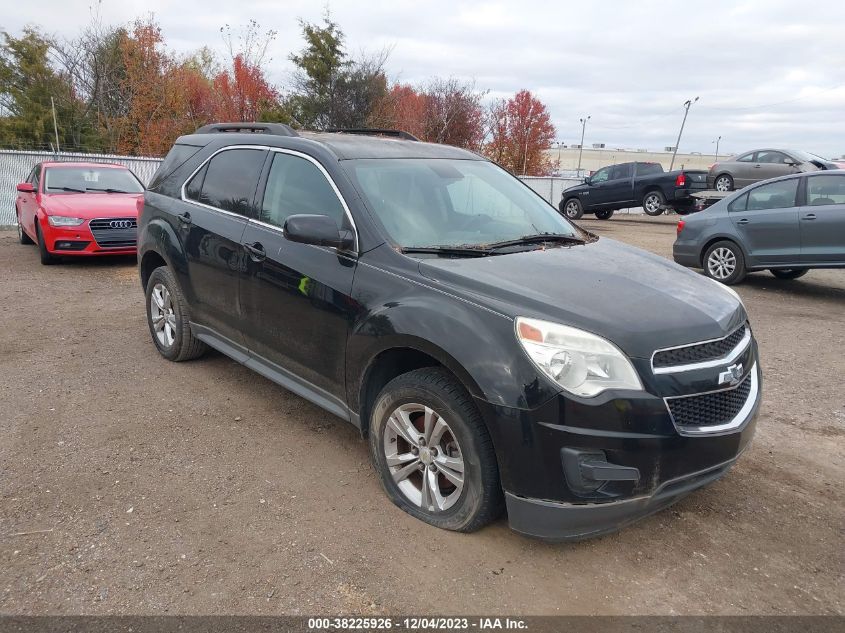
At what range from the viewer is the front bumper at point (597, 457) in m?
2.56

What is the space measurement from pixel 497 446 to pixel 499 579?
587mm

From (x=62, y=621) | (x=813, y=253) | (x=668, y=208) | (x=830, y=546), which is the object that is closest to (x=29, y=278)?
(x=62, y=621)

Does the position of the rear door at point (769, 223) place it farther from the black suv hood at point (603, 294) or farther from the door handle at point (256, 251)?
the door handle at point (256, 251)

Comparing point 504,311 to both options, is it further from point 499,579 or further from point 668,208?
point 668,208

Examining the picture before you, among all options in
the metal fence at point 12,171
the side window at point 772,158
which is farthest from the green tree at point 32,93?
the side window at point 772,158

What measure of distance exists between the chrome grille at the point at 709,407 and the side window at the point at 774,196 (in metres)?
7.16

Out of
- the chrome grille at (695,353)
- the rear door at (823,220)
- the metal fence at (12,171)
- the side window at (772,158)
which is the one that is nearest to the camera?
the chrome grille at (695,353)

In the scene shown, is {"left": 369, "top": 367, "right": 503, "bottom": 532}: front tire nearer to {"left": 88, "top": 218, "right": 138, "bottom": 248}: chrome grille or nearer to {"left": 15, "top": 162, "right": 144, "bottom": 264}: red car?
{"left": 15, "top": 162, "right": 144, "bottom": 264}: red car

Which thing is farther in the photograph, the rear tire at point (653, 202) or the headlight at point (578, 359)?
the rear tire at point (653, 202)

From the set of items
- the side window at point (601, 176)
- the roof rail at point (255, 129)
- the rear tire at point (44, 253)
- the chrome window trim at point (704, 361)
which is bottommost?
the rear tire at point (44, 253)

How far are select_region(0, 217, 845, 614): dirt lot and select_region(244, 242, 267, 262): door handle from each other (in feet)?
3.68

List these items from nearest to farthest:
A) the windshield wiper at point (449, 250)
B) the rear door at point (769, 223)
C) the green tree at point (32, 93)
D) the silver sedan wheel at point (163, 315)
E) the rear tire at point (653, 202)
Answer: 1. the windshield wiper at point (449, 250)
2. the silver sedan wheel at point (163, 315)
3. the rear door at point (769, 223)
4. the rear tire at point (653, 202)
5. the green tree at point (32, 93)

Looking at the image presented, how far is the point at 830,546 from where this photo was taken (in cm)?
302

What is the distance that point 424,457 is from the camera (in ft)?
10.1
